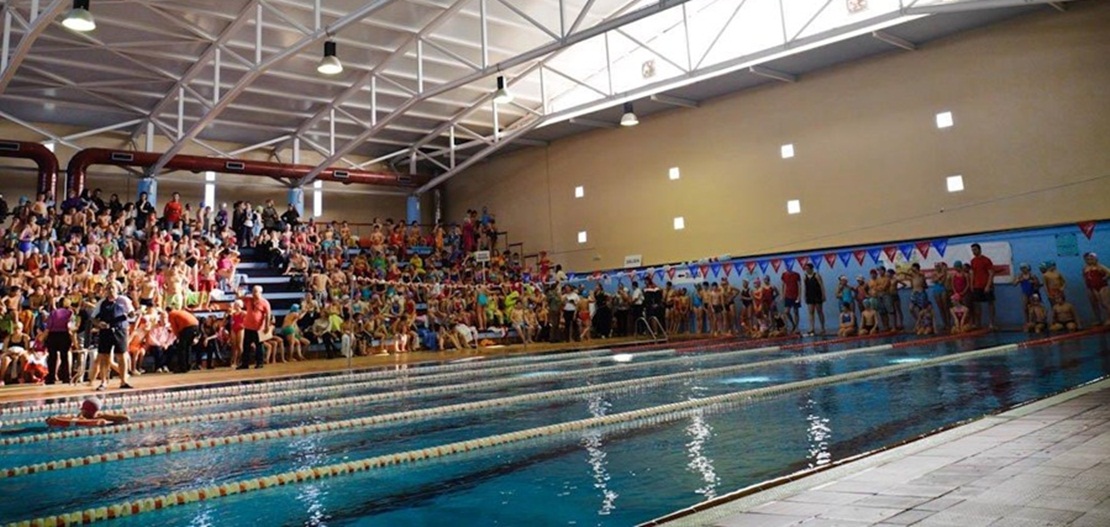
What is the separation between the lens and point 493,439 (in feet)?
14.8

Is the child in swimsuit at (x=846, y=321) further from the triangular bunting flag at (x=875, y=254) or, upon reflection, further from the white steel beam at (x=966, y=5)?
the white steel beam at (x=966, y=5)

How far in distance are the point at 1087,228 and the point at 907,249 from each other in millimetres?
3123

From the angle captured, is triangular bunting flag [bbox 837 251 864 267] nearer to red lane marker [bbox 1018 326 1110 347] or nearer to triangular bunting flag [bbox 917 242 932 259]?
triangular bunting flag [bbox 917 242 932 259]

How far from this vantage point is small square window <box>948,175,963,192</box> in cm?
1444

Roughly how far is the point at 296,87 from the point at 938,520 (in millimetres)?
18256

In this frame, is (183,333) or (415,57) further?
(415,57)

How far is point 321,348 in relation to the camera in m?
15.4

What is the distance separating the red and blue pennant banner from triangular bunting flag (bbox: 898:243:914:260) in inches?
115

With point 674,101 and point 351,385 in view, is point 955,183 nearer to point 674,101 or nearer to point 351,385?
point 674,101

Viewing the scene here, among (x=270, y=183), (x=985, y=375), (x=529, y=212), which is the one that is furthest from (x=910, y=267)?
(x=270, y=183)

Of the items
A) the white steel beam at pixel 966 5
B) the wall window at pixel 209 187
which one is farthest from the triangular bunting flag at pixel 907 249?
the wall window at pixel 209 187

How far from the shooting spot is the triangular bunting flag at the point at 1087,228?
12.9 metres

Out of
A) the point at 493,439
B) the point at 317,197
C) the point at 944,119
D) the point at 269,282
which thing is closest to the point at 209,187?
the point at 317,197

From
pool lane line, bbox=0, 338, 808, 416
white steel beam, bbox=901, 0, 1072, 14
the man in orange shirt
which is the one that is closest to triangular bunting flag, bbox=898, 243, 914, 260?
white steel beam, bbox=901, 0, 1072, 14
